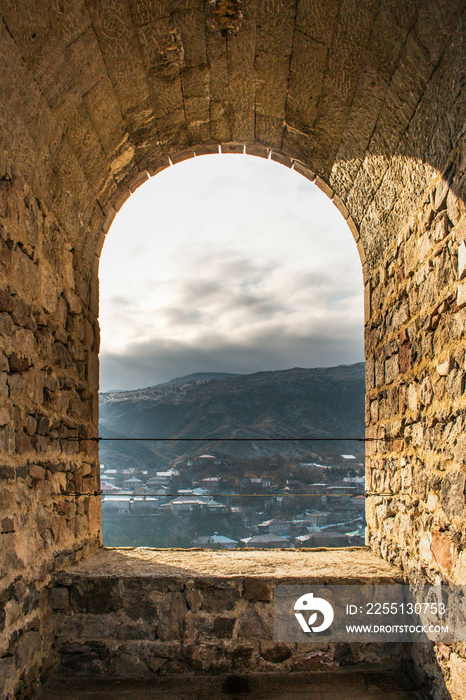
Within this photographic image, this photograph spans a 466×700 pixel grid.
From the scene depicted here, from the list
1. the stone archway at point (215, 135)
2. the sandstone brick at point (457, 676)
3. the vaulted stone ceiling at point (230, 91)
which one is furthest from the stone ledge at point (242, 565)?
the vaulted stone ceiling at point (230, 91)

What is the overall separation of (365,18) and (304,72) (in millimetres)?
545

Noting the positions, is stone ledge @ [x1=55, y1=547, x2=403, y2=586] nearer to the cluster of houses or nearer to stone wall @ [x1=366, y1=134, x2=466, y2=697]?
stone wall @ [x1=366, y1=134, x2=466, y2=697]

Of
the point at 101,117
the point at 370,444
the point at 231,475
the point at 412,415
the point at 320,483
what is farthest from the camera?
the point at 231,475

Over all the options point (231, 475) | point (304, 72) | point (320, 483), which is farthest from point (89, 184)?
point (231, 475)

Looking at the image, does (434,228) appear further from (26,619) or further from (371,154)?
(26,619)

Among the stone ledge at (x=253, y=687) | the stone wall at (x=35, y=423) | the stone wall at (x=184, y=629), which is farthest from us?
the stone wall at (x=184, y=629)

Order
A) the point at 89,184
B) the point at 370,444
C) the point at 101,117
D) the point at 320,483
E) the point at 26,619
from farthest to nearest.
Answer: the point at 320,483 < the point at 370,444 < the point at 89,184 < the point at 101,117 < the point at 26,619

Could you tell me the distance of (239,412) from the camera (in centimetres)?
1769

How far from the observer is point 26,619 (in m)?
2.30

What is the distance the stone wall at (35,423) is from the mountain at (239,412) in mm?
7951

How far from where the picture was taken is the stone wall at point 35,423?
213 cm

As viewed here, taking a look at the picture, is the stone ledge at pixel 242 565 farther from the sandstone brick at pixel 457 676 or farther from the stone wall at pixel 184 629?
the sandstone brick at pixel 457 676

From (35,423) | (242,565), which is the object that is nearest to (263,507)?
(242,565)

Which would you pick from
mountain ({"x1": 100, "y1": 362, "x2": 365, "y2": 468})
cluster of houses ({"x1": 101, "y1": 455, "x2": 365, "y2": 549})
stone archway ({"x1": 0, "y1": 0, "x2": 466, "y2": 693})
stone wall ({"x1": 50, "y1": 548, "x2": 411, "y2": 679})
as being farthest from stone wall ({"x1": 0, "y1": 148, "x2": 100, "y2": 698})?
mountain ({"x1": 100, "y1": 362, "x2": 365, "y2": 468})
